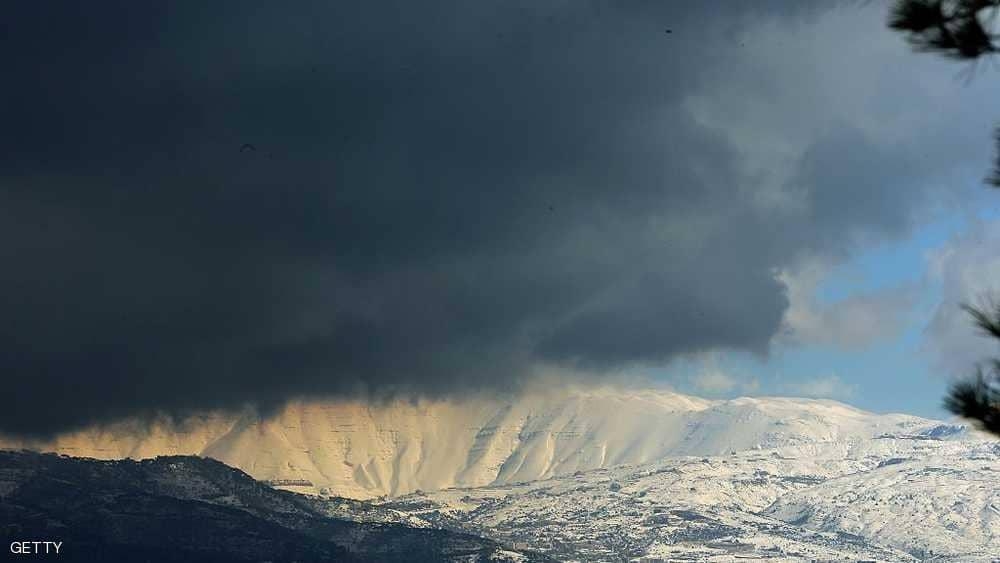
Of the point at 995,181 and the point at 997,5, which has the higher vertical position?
the point at 997,5

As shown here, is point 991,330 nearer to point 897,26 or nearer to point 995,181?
point 995,181

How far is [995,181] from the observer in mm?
39000

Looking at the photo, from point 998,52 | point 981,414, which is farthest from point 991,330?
point 998,52

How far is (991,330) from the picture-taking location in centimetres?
3822

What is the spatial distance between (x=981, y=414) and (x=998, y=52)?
32.4 feet

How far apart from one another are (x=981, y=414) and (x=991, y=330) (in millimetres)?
2414

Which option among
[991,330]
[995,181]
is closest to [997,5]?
[995,181]

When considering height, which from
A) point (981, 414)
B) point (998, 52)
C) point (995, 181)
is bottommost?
point (981, 414)

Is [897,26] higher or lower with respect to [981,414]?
higher

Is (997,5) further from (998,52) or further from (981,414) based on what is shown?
(981,414)

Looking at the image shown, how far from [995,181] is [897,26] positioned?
208 inches

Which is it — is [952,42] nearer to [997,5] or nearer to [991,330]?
[997,5]

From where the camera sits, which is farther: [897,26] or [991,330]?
[897,26]

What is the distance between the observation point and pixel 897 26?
133 feet
